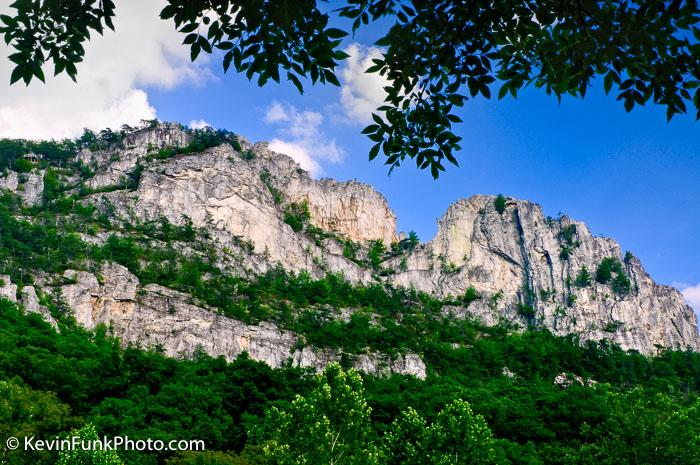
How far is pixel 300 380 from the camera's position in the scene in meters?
40.1

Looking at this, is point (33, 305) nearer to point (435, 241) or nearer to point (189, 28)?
point (189, 28)

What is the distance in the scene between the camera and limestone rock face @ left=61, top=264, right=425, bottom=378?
62.6 meters

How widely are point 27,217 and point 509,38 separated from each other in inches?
3167

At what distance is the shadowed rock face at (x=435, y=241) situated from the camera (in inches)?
3590

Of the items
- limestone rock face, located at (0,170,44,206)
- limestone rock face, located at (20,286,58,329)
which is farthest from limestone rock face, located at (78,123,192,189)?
limestone rock face, located at (20,286,58,329)

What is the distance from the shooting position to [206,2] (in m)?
4.57

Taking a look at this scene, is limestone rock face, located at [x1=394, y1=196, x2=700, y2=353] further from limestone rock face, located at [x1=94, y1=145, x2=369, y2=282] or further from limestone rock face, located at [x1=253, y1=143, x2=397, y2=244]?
limestone rock face, located at [x1=94, y1=145, x2=369, y2=282]

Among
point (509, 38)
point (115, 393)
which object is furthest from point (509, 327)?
point (509, 38)

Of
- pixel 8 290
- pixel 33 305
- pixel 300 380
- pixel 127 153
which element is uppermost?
pixel 127 153

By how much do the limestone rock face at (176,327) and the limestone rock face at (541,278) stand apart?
112ft

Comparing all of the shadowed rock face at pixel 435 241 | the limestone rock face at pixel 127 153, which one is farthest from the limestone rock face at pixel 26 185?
the shadowed rock face at pixel 435 241

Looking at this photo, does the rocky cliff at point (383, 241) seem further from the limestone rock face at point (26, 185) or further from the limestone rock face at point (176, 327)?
the limestone rock face at point (176, 327)

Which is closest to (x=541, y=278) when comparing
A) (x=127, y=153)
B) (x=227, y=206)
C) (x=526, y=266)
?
(x=526, y=266)

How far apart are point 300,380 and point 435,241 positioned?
7142 cm
